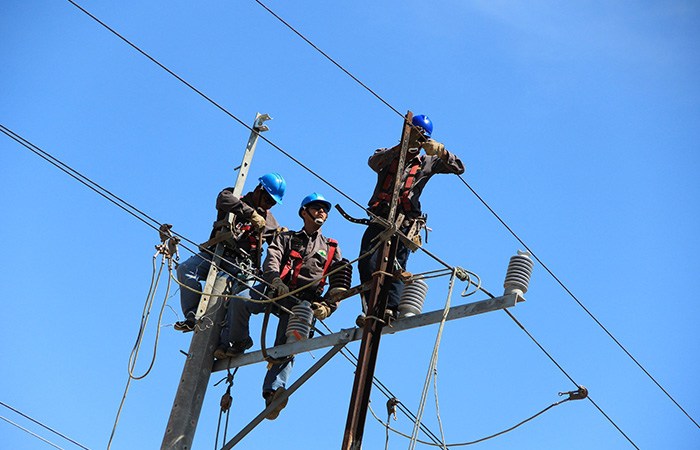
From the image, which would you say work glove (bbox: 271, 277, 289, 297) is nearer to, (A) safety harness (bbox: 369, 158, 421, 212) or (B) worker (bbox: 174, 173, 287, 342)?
(B) worker (bbox: 174, 173, 287, 342)

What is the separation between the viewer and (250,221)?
11672mm

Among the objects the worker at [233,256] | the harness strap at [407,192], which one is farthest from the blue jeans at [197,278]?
the harness strap at [407,192]

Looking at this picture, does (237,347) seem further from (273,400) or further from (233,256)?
(233,256)

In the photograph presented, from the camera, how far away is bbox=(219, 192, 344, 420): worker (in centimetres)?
1085

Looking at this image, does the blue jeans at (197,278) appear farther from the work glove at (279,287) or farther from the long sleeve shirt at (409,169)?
the long sleeve shirt at (409,169)

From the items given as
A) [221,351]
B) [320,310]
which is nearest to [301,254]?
[320,310]

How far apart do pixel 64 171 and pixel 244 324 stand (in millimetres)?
2066

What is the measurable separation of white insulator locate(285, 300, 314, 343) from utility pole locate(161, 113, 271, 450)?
66 cm

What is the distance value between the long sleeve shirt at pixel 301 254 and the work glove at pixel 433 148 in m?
1.35

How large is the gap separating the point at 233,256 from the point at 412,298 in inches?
80.7

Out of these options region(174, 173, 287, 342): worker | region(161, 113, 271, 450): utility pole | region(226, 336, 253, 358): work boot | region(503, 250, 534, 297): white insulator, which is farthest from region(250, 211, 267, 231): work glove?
region(503, 250, 534, 297): white insulator

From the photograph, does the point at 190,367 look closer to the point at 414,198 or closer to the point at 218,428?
the point at 218,428

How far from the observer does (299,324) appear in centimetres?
1081

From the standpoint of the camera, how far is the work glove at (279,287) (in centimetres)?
1096
